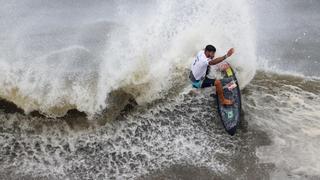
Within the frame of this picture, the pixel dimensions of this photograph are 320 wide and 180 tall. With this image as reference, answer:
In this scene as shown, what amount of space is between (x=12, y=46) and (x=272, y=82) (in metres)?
7.29

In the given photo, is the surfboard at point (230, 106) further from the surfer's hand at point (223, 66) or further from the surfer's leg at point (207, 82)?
the surfer's leg at point (207, 82)

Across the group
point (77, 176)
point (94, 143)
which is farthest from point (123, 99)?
point (77, 176)

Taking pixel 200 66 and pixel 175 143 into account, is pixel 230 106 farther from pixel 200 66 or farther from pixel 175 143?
pixel 175 143

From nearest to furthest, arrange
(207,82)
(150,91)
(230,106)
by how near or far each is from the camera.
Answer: (230,106) → (207,82) → (150,91)

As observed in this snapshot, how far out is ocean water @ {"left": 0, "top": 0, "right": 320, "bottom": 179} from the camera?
430 inches

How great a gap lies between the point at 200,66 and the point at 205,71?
0.19 metres

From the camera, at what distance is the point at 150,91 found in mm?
12875

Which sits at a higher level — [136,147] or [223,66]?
[223,66]

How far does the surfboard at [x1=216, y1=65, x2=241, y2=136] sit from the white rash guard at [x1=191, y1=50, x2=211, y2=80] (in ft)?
2.33

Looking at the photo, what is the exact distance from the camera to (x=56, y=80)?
1290cm

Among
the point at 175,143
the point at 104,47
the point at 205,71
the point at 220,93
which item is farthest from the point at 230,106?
the point at 104,47

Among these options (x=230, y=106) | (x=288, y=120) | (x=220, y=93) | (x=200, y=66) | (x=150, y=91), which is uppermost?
(x=200, y=66)

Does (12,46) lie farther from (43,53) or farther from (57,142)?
(57,142)

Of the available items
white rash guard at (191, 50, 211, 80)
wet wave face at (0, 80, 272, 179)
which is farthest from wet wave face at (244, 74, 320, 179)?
white rash guard at (191, 50, 211, 80)
